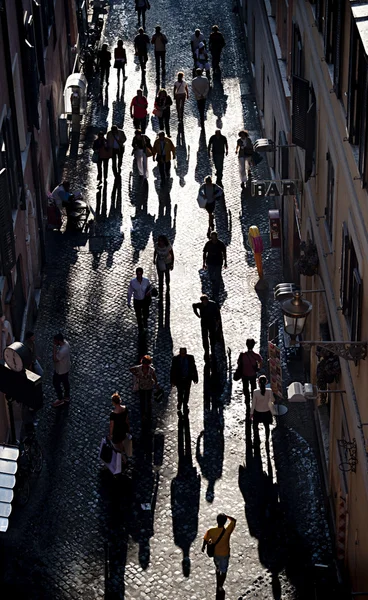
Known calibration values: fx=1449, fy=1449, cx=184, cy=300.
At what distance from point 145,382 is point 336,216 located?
218 inches

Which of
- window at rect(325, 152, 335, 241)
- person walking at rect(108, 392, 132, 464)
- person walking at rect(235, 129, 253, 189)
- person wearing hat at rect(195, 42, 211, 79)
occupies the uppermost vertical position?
person wearing hat at rect(195, 42, 211, 79)

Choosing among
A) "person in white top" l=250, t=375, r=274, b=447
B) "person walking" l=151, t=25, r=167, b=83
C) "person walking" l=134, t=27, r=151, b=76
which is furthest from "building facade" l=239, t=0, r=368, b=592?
"person walking" l=134, t=27, r=151, b=76

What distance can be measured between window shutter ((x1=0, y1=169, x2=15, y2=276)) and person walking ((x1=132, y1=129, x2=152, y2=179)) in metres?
11.9

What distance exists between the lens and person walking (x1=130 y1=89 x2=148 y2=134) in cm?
4066

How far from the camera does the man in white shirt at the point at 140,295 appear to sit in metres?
30.4

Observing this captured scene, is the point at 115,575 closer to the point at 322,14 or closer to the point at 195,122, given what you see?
the point at 322,14

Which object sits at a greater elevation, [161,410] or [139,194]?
[139,194]

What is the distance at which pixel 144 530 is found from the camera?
24.6m

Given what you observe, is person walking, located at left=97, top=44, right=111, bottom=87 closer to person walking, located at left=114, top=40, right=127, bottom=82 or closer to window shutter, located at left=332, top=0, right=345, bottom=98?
person walking, located at left=114, top=40, right=127, bottom=82

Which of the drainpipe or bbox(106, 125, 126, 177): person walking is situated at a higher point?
bbox(106, 125, 126, 177): person walking

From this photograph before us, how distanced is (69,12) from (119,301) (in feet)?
53.2

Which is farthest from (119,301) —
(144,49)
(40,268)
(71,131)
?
(144,49)

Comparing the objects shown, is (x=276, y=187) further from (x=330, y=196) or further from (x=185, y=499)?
(x=185, y=499)

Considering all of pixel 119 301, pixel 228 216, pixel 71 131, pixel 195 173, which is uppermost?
pixel 71 131
